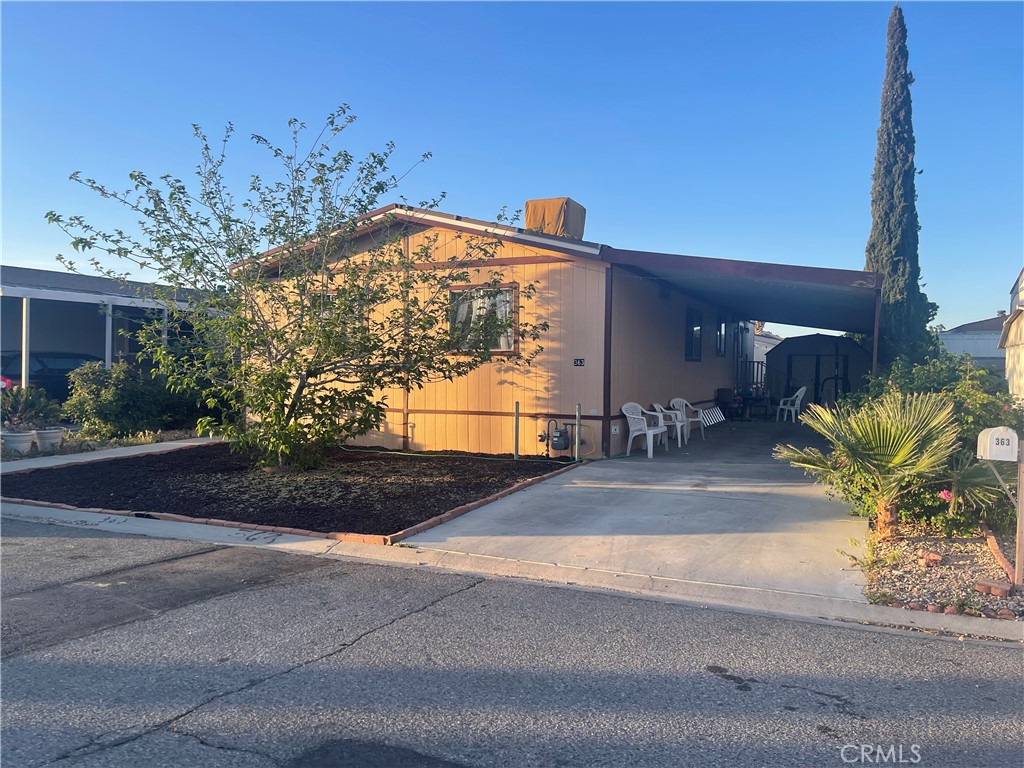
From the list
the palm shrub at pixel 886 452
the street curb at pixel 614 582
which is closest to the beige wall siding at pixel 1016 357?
the palm shrub at pixel 886 452

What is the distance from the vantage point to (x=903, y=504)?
7.26 m

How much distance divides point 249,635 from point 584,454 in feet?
26.1

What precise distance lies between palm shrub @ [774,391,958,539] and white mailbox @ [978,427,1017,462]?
Answer: 807 millimetres

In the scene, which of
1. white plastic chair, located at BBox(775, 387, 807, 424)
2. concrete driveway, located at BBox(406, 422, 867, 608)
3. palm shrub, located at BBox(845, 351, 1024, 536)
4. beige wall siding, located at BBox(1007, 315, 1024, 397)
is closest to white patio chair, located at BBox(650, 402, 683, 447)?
concrete driveway, located at BBox(406, 422, 867, 608)

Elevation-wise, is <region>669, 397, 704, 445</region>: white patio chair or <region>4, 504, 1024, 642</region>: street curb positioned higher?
<region>669, 397, 704, 445</region>: white patio chair

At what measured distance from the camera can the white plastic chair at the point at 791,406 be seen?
65.4 feet

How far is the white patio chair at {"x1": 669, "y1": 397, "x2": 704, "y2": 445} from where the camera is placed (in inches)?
569

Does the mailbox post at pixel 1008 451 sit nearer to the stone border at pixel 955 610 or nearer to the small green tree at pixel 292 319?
the stone border at pixel 955 610

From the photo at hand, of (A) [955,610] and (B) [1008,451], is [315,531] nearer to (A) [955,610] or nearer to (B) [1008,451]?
(A) [955,610]

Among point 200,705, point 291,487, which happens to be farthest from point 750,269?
point 200,705

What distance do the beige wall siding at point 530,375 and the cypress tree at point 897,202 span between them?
454 inches

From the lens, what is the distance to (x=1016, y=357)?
12578 millimetres

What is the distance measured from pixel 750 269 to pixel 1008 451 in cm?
517

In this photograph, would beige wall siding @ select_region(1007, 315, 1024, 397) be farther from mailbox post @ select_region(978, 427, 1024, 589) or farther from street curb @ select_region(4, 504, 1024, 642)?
street curb @ select_region(4, 504, 1024, 642)
